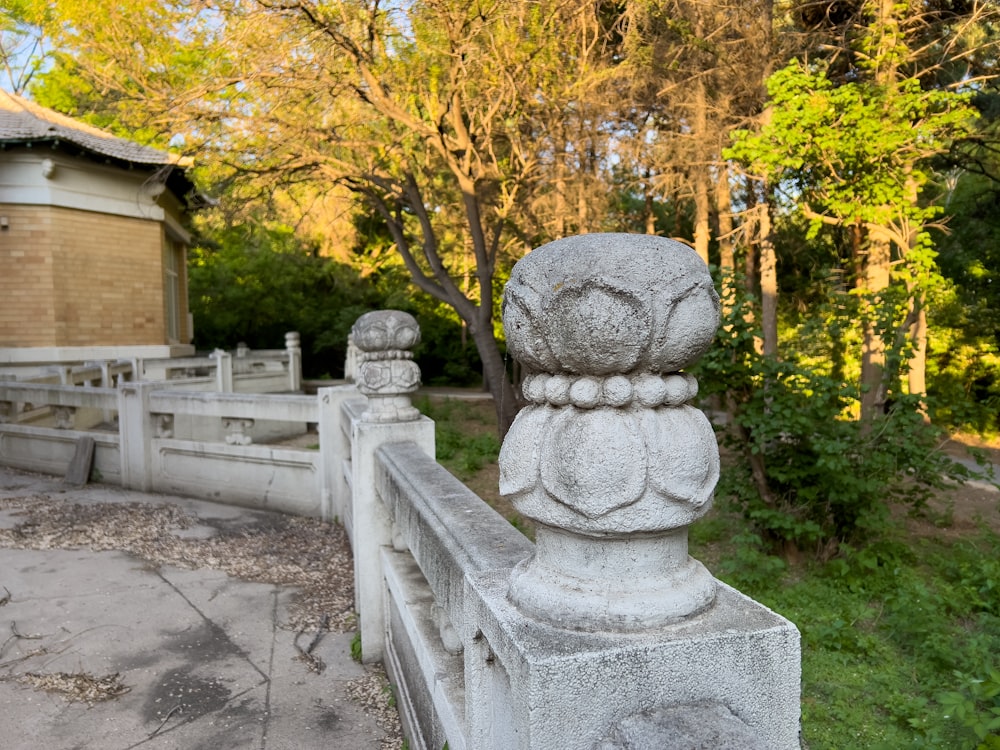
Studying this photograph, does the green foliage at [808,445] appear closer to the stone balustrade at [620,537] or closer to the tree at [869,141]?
the tree at [869,141]

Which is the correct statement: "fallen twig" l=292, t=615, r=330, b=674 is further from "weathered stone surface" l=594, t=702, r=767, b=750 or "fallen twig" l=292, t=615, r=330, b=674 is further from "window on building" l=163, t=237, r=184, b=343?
"window on building" l=163, t=237, r=184, b=343

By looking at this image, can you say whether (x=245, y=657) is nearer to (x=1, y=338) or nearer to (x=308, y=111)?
(x=308, y=111)

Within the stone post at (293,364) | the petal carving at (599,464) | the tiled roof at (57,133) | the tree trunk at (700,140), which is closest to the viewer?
the petal carving at (599,464)

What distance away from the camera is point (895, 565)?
560 cm

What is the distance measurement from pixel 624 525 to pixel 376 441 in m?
2.89

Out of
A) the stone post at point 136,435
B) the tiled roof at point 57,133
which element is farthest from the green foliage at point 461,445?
the tiled roof at point 57,133

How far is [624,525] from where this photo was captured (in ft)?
4.51

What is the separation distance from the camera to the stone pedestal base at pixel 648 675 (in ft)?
4.27

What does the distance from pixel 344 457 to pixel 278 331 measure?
20.1m

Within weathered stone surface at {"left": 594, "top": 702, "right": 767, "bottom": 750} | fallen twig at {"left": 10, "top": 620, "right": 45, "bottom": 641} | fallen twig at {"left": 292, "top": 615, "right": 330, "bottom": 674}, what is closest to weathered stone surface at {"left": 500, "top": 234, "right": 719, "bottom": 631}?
weathered stone surface at {"left": 594, "top": 702, "right": 767, "bottom": 750}

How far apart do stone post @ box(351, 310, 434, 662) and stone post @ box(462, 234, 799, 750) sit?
271 centimetres

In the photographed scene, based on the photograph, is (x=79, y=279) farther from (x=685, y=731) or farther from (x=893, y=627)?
(x=685, y=731)

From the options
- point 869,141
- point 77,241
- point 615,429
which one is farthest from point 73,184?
point 615,429

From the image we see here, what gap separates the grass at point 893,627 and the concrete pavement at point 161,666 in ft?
8.06
